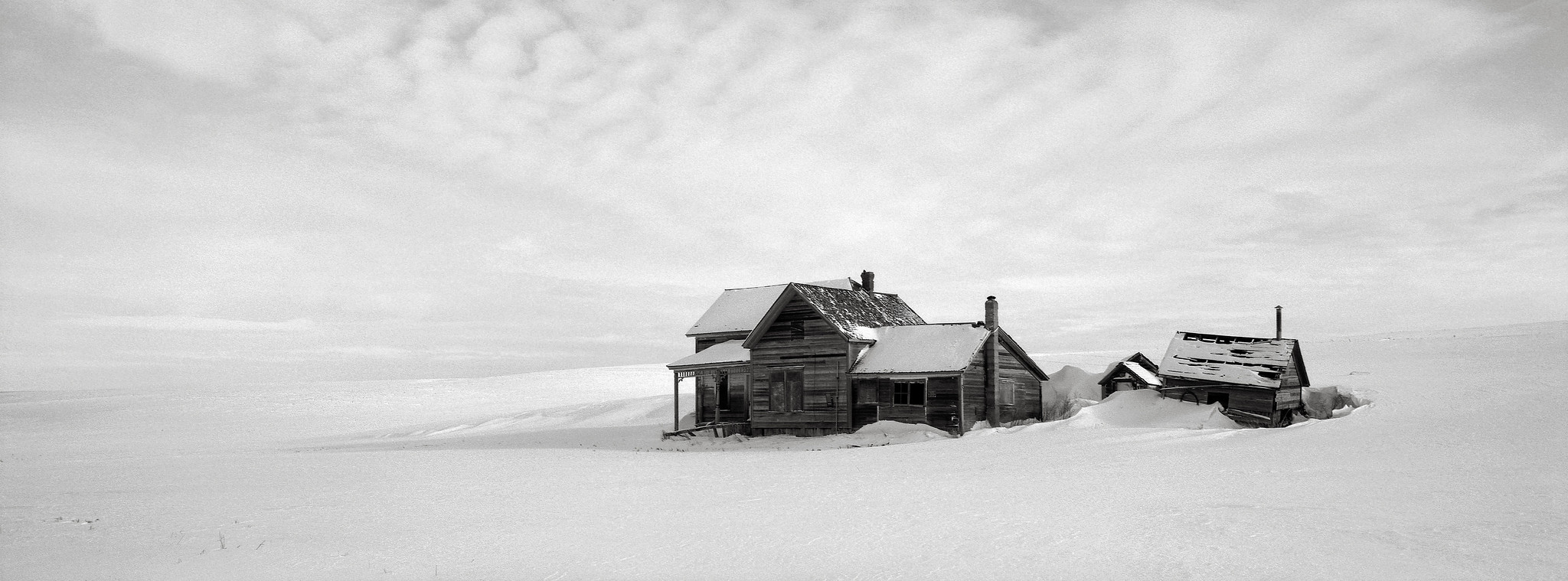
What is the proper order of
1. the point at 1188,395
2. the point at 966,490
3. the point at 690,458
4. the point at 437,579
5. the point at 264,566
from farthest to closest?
1. the point at 1188,395
2. the point at 690,458
3. the point at 966,490
4. the point at 264,566
5. the point at 437,579

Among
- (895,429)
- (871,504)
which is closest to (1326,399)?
(895,429)

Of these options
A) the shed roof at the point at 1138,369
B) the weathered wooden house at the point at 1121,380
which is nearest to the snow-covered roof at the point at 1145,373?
the shed roof at the point at 1138,369

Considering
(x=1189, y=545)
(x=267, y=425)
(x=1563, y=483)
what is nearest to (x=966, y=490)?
(x=1189, y=545)

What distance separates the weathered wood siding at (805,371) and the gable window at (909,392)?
5.27 feet

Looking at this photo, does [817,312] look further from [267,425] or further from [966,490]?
[267,425]

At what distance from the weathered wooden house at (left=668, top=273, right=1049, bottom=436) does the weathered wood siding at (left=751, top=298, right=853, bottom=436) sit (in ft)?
0.09

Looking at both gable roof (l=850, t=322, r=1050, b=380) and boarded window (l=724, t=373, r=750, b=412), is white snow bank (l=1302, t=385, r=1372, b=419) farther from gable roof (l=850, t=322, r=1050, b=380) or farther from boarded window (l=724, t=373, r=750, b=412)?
boarded window (l=724, t=373, r=750, b=412)

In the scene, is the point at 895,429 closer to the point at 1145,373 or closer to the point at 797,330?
the point at 797,330

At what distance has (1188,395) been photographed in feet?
96.6

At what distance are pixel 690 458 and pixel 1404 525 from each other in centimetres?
1699

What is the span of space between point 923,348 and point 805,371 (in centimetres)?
404

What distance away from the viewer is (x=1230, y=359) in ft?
99.3

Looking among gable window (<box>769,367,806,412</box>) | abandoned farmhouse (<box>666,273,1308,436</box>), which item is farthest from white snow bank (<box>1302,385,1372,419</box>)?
gable window (<box>769,367,806,412</box>)

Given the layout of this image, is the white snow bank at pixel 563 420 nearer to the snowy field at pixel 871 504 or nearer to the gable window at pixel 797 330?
the snowy field at pixel 871 504
